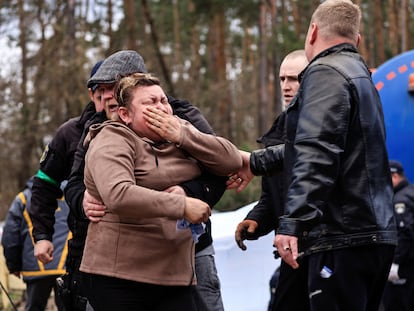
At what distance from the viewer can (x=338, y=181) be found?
13.3 feet

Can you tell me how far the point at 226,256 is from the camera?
25.2 ft

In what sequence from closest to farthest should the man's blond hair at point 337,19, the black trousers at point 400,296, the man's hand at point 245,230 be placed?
1. the man's blond hair at point 337,19
2. the man's hand at point 245,230
3. the black trousers at point 400,296

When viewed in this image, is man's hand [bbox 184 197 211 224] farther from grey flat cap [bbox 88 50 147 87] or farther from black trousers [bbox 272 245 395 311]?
grey flat cap [bbox 88 50 147 87]

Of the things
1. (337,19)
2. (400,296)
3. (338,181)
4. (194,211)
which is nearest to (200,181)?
(194,211)

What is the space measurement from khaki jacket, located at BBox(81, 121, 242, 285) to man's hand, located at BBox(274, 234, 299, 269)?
427 millimetres

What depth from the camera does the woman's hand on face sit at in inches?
159

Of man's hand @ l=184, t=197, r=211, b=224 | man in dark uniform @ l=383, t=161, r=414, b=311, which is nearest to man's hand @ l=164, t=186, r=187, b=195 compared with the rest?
man's hand @ l=184, t=197, r=211, b=224

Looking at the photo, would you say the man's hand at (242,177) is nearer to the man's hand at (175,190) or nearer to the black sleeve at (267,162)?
the black sleeve at (267,162)

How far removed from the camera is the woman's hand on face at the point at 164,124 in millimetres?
4027

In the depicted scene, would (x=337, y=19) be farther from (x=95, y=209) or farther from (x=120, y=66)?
(x=95, y=209)

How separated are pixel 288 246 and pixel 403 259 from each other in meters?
4.71

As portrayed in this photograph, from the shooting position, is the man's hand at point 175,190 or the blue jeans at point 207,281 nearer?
the man's hand at point 175,190

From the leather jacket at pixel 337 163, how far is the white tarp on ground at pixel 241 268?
3.52m

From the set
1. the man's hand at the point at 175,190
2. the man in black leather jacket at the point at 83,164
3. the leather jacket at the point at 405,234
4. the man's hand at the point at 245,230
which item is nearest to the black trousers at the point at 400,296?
the leather jacket at the point at 405,234
